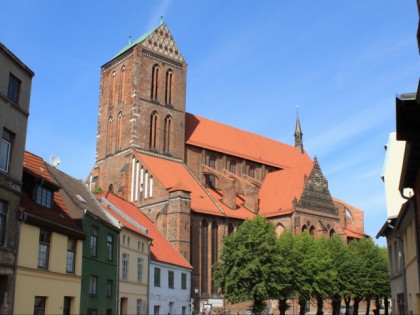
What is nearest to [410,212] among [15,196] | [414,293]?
[414,293]

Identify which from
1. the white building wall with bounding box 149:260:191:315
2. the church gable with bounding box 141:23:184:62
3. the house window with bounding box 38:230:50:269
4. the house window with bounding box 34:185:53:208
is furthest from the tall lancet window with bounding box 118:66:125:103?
the house window with bounding box 38:230:50:269

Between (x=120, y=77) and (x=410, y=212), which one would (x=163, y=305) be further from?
(x=120, y=77)

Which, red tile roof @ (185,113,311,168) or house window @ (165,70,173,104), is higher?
house window @ (165,70,173,104)

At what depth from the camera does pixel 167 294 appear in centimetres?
3444

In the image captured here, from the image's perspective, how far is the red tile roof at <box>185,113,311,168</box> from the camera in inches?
2511

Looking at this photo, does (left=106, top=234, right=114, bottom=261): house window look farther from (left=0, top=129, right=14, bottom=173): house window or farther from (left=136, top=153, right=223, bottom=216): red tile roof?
(left=136, top=153, right=223, bottom=216): red tile roof

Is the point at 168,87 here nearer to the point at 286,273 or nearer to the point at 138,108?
the point at 138,108

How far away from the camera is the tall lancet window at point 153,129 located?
57.2 metres

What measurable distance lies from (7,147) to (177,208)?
106 ft

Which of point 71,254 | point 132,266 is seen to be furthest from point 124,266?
point 71,254

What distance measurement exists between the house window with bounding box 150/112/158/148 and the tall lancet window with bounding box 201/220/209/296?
10575 mm

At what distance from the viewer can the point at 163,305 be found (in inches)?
1323

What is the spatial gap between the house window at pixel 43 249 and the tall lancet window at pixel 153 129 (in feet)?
122

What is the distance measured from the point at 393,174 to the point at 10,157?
17.2 meters
